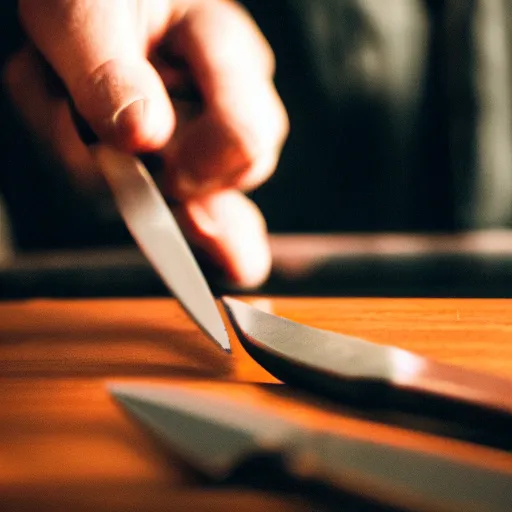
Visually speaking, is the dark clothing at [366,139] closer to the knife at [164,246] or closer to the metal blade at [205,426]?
the knife at [164,246]

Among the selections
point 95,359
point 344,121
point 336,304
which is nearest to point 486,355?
point 336,304

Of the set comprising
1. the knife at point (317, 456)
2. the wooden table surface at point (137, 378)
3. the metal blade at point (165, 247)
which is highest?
the metal blade at point (165, 247)

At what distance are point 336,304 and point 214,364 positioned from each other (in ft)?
0.47

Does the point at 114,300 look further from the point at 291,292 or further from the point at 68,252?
the point at 68,252

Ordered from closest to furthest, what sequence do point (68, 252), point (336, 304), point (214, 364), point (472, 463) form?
point (472, 463) → point (214, 364) → point (336, 304) → point (68, 252)

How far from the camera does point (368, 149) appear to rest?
1.00 m

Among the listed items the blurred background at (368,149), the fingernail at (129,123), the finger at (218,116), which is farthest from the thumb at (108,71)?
the blurred background at (368,149)

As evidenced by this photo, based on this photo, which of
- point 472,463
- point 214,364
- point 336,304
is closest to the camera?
point 472,463

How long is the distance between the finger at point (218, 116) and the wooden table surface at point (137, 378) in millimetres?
239

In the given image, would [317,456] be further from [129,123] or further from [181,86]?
[181,86]

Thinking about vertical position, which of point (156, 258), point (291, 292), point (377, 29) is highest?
point (377, 29)

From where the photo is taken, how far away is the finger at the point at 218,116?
681mm

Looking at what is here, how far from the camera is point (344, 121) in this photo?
1.01m

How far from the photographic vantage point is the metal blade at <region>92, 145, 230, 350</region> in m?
0.39
